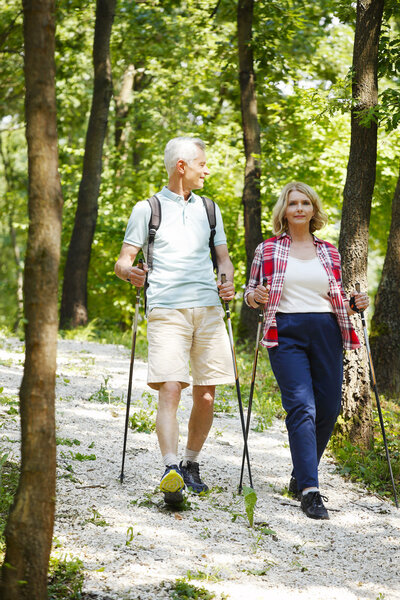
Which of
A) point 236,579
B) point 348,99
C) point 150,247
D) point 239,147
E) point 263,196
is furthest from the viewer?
point 239,147

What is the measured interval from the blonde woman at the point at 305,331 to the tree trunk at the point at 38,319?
221 cm

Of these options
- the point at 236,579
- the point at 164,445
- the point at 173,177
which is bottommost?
the point at 236,579

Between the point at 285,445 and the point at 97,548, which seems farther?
the point at 285,445

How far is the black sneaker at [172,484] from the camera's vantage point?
3.92 metres

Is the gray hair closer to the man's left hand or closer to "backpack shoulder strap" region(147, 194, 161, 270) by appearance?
"backpack shoulder strap" region(147, 194, 161, 270)

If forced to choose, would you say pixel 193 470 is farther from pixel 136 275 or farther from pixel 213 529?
pixel 136 275

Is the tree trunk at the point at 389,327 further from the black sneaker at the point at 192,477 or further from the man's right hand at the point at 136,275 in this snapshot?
the man's right hand at the point at 136,275

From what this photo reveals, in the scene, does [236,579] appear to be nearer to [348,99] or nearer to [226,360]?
A: [226,360]

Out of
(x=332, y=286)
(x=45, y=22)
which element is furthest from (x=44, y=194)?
(x=332, y=286)

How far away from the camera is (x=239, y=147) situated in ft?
52.4

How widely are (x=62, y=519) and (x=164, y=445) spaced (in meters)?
0.76

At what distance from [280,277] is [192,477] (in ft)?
5.01

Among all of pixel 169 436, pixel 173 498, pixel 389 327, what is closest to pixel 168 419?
pixel 169 436

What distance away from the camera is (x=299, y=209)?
475cm
